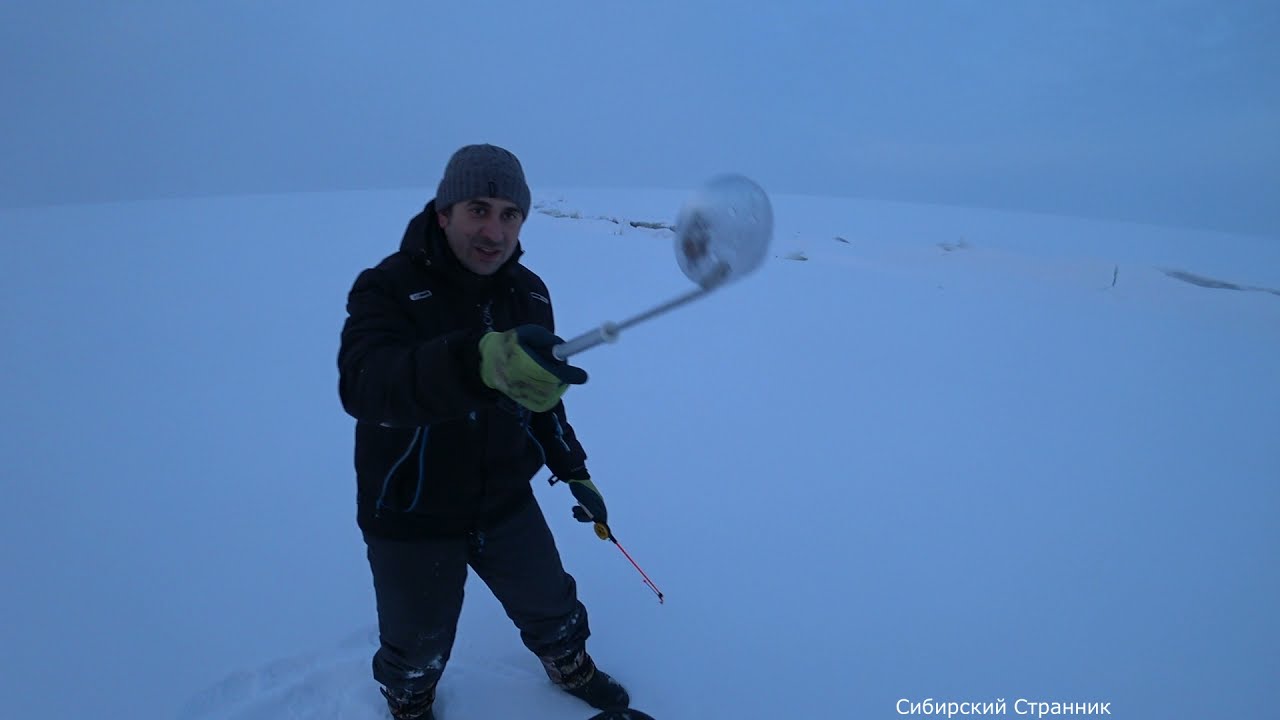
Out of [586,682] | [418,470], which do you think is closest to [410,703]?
[586,682]

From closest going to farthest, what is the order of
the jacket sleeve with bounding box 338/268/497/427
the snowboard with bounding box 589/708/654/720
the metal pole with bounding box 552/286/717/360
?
1. the metal pole with bounding box 552/286/717/360
2. the jacket sleeve with bounding box 338/268/497/427
3. the snowboard with bounding box 589/708/654/720

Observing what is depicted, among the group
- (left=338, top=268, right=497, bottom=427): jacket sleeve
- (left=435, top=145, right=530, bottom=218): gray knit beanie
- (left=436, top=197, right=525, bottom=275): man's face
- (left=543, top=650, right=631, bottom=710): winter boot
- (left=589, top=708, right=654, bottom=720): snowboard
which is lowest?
(left=589, top=708, right=654, bottom=720): snowboard

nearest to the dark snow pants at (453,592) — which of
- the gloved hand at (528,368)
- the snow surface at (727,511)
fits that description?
the snow surface at (727,511)

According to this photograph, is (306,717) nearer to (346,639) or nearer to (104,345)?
(346,639)

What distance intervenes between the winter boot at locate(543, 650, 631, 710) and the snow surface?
6 cm

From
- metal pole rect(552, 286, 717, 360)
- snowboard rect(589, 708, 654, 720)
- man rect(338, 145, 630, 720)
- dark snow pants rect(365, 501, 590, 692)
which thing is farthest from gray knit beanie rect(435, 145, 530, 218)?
snowboard rect(589, 708, 654, 720)

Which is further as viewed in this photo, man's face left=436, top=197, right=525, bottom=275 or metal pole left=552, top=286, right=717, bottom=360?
man's face left=436, top=197, right=525, bottom=275

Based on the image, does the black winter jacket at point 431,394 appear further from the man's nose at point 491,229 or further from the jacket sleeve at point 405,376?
the man's nose at point 491,229

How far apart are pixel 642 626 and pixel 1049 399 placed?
3.48 metres

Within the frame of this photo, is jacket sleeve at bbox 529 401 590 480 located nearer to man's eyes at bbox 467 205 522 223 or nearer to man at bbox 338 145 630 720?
man at bbox 338 145 630 720

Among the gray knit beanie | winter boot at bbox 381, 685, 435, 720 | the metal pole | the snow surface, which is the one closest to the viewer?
the metal pole

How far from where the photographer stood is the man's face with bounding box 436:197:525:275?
141 cm

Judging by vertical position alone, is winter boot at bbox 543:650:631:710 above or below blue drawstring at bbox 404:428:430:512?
below

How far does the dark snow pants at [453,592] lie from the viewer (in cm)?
156
